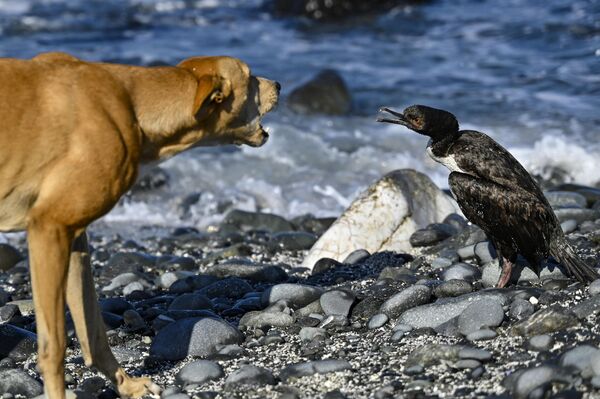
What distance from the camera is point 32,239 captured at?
575 centimetres

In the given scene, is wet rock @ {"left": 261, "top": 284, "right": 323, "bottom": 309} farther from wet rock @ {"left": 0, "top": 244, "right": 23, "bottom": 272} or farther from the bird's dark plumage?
wet rock @ {"left": 0, "top": 244, "right": 23, "bottom": 272}

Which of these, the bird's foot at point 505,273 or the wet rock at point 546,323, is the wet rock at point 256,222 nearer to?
the bird's foot at point 505,273

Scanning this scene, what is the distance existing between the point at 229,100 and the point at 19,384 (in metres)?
2.26

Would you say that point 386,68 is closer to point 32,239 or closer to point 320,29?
point 320,29

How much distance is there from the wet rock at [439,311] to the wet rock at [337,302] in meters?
0.54

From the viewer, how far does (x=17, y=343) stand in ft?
24.0

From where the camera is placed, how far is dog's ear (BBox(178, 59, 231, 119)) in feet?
21.2

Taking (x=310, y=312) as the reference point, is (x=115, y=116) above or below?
above

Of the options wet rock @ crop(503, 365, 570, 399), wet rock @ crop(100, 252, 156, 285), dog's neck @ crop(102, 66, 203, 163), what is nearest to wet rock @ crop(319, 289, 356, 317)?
dog's neck @ crop(102, 66, 203, 163)

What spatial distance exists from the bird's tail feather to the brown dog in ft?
9.46

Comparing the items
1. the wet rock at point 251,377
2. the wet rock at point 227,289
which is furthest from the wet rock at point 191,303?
the wet rock at point 251,377

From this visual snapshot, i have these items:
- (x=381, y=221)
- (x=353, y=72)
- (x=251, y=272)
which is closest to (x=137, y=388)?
(x=251, y=272)

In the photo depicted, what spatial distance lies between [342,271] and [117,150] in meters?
3.55

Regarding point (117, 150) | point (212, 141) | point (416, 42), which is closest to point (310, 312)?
point (212, 141)
